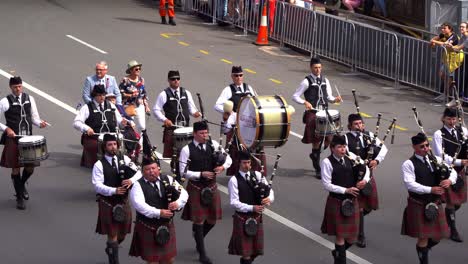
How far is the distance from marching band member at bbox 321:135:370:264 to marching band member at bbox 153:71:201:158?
434 cm

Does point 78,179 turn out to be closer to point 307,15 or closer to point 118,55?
point 118,55

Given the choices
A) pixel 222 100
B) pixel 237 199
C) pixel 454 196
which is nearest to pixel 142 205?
pixel 237 199

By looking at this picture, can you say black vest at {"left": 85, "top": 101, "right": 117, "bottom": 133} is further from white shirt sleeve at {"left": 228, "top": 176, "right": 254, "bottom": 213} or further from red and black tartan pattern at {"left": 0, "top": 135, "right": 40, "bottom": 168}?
white shirt sleeve at {"left": 228, "top": 176, "right": 254, "bottom": 213}

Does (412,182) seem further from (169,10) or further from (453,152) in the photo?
(169,10)

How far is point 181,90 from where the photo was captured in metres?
21.3

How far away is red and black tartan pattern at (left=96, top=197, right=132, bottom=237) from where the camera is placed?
1722cm

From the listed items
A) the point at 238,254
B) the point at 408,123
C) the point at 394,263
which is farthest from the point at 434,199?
the point at 408,123

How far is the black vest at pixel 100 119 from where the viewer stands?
2052cm

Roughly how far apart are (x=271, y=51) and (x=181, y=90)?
11.4 metres

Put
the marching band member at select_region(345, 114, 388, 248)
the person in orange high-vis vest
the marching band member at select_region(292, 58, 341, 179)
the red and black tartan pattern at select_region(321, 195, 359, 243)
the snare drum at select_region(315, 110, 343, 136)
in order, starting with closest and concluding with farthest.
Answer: the red and black tartan pattern at select_region(321, 195, 359, 243)
the marching band member at select_region(345, 114, 388, 248)
the snare drum at select_region(315, 110, 343, 136)
the marching band member at select_region(292, 58, 341, 179)
the person in orange high-vis vest

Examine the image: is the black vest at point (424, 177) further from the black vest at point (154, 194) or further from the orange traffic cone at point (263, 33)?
the orange traffic cone at point (263, 33)

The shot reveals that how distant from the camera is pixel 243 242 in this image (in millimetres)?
16656

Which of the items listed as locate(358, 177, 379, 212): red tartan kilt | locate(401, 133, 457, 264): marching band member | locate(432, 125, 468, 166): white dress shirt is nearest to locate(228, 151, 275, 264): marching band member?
locate(401, 133, 457, 264): marching band member

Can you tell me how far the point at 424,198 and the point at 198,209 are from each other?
3.13 meters
